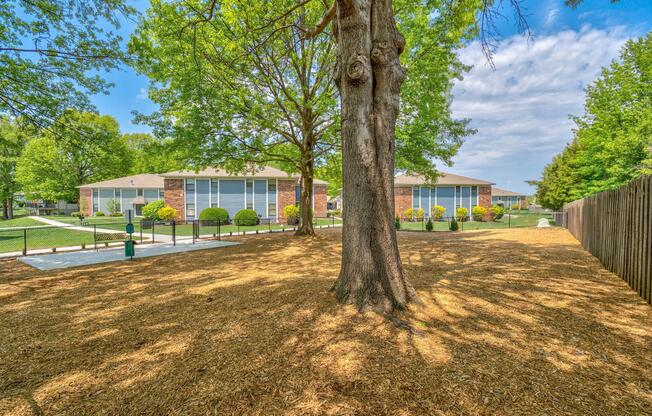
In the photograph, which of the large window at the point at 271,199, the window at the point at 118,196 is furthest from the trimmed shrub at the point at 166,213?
the window at the point at 118,196

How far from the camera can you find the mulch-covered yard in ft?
7.06

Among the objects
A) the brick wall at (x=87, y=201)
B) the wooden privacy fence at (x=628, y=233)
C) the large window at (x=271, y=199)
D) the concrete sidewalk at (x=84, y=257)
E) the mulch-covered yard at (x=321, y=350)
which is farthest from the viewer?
the brick wall at (x=87, y=201)

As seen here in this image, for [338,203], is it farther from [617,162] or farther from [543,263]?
[543,263]

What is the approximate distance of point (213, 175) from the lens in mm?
27453

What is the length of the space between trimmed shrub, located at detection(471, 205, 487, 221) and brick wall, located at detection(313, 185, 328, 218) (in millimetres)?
17207

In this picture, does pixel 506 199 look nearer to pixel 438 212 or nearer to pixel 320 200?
pixel 438 212

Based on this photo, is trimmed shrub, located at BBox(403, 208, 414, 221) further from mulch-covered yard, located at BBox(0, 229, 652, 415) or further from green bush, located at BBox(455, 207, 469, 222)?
mulch-covered yard, located at BBox(0, 229, 652, 415)

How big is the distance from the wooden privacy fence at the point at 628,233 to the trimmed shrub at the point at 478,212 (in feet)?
87.5

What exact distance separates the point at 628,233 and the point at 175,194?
29.6 meters

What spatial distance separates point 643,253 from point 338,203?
53.0 meters

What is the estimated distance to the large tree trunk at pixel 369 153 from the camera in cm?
389

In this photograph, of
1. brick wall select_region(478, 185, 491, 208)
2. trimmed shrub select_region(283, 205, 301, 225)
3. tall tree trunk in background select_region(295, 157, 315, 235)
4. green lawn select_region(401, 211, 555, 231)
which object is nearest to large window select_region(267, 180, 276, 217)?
trimmed shrub select_region(283, 205, 301, 225)

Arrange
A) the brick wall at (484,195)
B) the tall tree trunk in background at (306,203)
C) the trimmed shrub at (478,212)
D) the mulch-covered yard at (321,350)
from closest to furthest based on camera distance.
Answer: the mulch-covered yard at (321,350), the tall tree trunk in background at (306,203), the trimmed shrub at (478,212), the brick wall at (484,195)

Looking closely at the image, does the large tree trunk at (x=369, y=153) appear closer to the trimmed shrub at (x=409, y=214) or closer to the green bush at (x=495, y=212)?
the trimmed shrub at (x=409, y=214)
